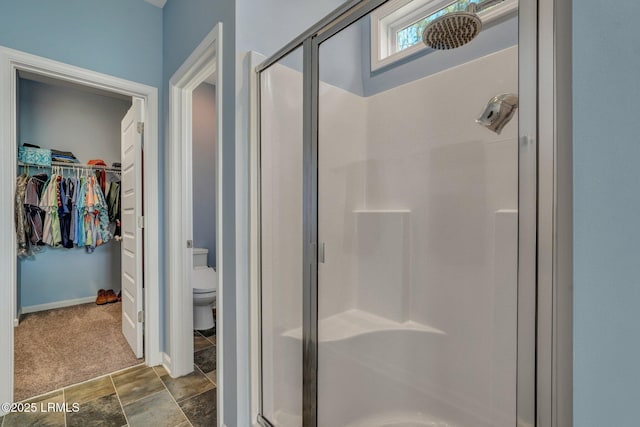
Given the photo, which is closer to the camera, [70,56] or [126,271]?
[70,56]

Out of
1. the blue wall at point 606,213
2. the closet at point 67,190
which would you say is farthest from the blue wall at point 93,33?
the blue wall at point 606,213

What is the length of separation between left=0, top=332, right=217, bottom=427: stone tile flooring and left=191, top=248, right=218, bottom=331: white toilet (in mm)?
595

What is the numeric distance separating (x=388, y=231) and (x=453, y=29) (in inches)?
38.9

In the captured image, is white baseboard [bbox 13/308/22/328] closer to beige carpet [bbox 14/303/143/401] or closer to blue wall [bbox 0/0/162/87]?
beige carpet [bbox 14/303/143/401]

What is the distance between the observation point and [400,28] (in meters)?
1.59

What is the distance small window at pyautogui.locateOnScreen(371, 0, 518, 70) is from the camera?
4.83ft

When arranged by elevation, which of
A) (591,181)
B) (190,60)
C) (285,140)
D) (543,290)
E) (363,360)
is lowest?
(363,360)

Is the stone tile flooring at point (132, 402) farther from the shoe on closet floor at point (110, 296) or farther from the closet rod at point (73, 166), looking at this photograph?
the closet rod at point (73, 166)

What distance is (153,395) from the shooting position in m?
1.79

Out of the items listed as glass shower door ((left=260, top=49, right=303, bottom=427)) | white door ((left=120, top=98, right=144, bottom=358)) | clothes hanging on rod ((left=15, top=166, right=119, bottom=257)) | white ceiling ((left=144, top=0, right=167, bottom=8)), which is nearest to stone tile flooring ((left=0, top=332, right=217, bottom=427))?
white door ((left=120, top=98, right=144, bottom=358))

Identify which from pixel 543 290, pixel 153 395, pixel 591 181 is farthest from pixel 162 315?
pixel 591 181

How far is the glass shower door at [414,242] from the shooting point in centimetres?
131

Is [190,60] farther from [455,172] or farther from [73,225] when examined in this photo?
[73,225]

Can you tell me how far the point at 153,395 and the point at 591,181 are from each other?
2.28 metres
